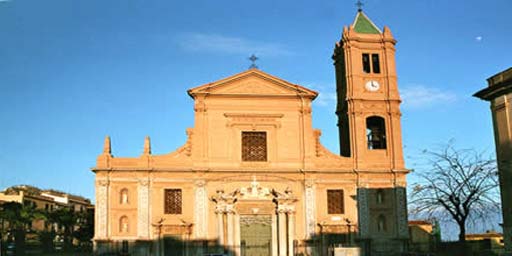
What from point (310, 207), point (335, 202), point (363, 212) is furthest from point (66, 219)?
point (363, 212)

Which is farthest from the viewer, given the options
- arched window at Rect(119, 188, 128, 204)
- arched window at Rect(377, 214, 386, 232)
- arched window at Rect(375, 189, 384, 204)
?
arched window at Rect(375, 189, 384, 204)

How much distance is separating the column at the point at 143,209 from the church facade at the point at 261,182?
0.06m

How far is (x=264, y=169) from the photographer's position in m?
36.3

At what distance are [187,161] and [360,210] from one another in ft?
34.1

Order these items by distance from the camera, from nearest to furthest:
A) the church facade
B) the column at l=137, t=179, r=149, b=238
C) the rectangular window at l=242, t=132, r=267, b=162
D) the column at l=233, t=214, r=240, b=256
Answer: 1. the column at l=137, t=179, r=149, b=238
2. the church facade
3. the column at l=233, t=214, r=240, b=256
4. the rectangular window at l=242, t=132, r=267, b=162

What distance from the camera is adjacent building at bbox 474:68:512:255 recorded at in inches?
924

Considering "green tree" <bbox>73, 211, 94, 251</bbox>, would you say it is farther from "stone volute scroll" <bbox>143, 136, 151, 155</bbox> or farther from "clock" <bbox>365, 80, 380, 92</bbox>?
"clock" <bbox>365, 80, 380, 92</bbox>

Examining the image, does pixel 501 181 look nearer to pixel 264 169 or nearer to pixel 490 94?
pixel 490 94

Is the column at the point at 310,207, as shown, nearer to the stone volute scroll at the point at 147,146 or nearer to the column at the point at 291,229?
the column at the point at 291,229

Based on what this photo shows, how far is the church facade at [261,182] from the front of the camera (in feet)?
115

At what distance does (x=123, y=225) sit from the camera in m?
34.9

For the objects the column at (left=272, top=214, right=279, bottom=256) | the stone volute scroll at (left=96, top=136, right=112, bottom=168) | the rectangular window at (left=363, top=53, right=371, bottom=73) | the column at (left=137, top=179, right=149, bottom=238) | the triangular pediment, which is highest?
the rectangular window at (left=363, top=53, right=371, bottom=73)

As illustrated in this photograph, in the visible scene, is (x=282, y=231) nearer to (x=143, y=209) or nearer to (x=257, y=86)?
(x=143, y=209)

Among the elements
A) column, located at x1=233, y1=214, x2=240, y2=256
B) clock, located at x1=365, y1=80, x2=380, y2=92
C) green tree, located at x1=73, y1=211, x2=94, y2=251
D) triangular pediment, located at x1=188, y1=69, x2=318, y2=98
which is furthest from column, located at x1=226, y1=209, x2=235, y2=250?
green tree, located at x1=73, y1=211, x2=94, y2=251
